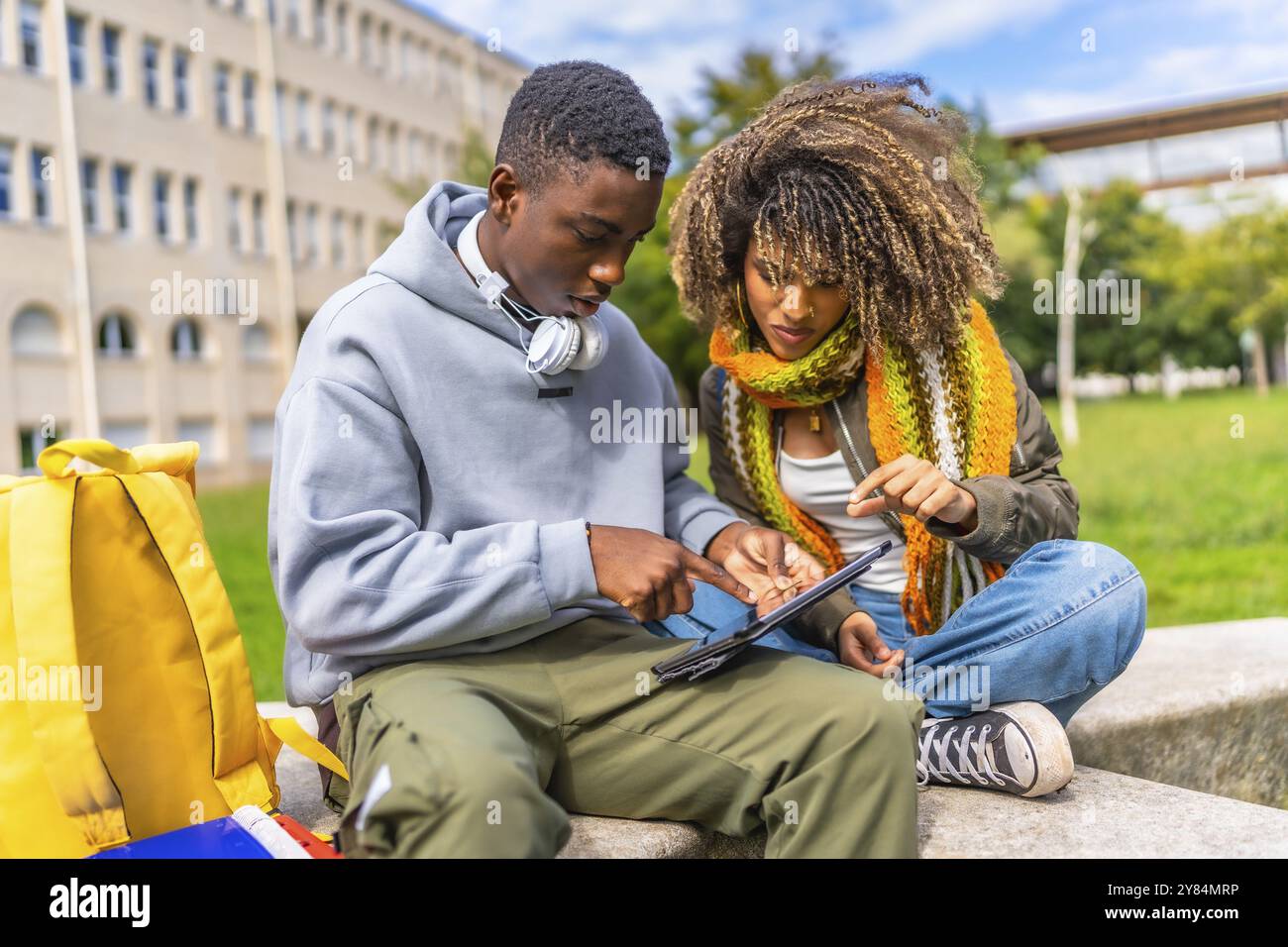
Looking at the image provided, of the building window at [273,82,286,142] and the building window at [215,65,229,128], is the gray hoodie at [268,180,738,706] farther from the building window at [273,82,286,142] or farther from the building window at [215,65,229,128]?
the building window at [273,82,286,142]

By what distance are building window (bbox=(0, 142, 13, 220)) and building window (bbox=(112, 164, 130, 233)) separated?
7.87 feet

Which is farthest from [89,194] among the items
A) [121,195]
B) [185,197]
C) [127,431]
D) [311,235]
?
[311,235]

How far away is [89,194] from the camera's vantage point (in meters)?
21.3

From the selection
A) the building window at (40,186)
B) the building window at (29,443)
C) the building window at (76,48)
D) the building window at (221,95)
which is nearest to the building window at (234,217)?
the building window at (221,95)

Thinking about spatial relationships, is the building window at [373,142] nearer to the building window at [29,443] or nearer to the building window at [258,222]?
the building window at [258,222]

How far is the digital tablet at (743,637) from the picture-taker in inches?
70.7

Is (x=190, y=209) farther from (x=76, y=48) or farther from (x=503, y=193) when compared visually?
(x=503, y=193)

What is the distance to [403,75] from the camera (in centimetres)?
3073

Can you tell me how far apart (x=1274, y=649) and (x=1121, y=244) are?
123ft

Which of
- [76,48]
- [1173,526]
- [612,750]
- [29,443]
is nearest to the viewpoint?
[612,750]

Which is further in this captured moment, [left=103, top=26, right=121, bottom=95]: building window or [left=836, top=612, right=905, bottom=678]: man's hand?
[left=103, top=26, right=121, bottom=95]: building window

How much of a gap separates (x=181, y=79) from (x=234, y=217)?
2969 mm

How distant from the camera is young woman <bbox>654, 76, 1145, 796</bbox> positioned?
2.26m

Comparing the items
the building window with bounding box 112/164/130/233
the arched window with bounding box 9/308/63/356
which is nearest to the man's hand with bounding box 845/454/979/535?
the arched window with bounding box 9/308/63/356
